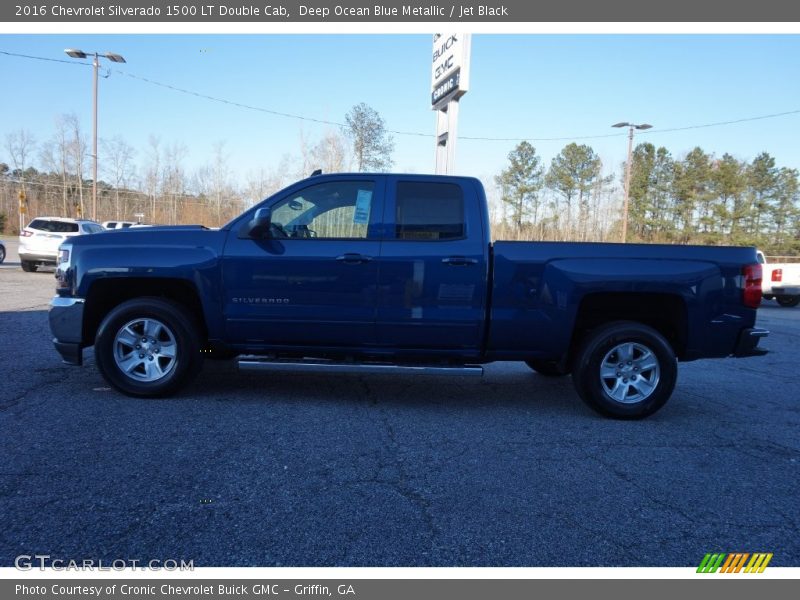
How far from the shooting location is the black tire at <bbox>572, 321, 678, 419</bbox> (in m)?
4.62

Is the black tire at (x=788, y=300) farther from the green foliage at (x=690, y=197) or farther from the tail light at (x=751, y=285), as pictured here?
the green foliage at (x=690, y=197)

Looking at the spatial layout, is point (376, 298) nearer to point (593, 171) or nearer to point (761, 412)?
point (761, 412)

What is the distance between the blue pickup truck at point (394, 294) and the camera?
4590 millimetres

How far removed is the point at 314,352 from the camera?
4.85 meters

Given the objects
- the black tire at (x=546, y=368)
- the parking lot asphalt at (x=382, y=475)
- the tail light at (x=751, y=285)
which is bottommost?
the parking lot asphalt at (x=382, y=475)

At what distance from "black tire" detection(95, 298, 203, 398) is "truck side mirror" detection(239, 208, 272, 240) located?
3.02 feet

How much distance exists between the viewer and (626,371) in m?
4.71

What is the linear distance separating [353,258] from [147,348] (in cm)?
200

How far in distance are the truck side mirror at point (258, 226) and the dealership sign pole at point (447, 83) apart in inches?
323

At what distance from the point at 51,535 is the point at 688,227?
49656 millimetres

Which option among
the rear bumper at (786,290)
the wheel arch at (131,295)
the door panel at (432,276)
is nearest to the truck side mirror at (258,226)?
the wheel arch at (131,295)

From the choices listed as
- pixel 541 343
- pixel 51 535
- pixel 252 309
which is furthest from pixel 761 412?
pixel 51 535

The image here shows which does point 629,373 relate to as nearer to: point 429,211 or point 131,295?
point 429,211

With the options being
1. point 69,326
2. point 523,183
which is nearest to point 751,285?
point 69,326
